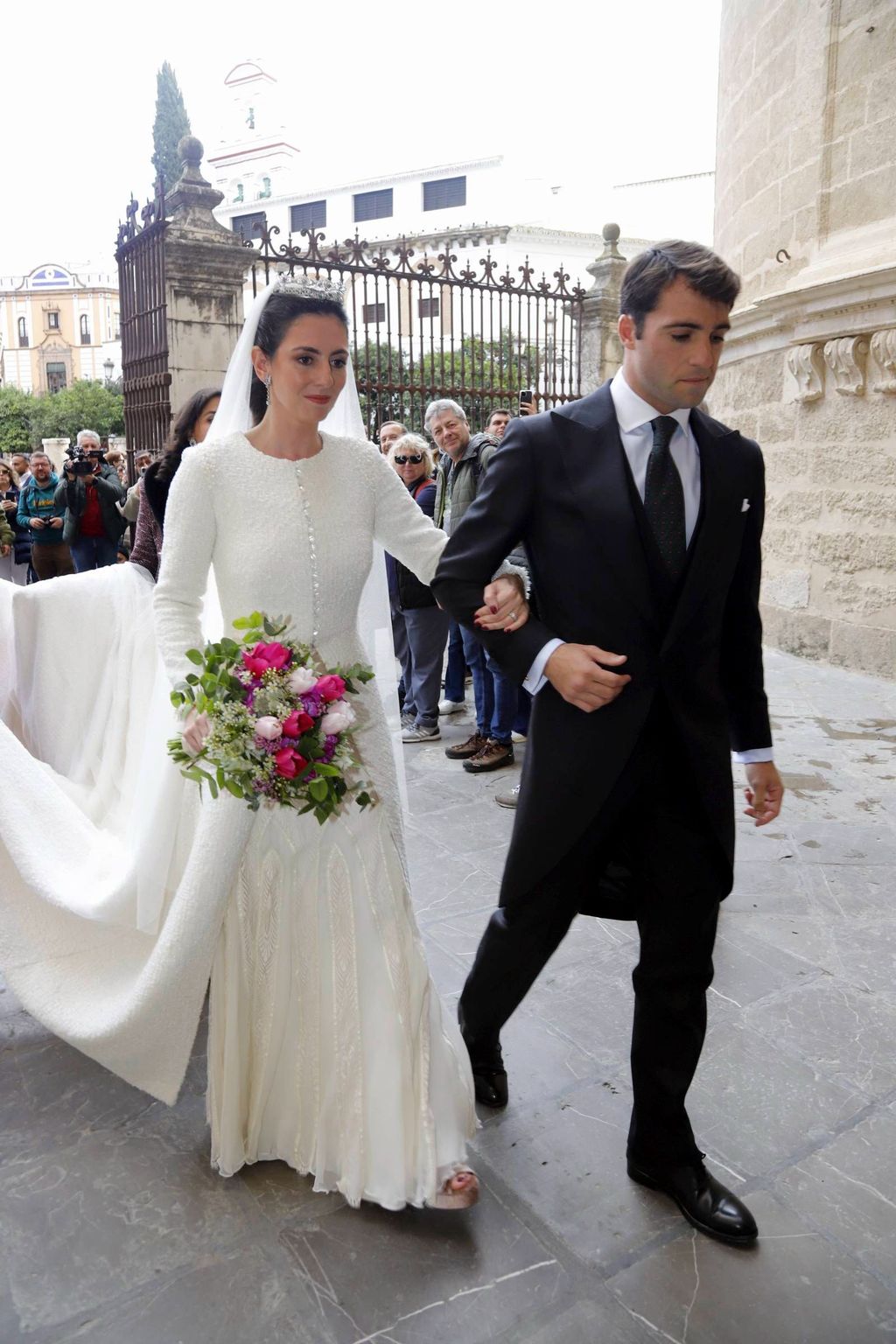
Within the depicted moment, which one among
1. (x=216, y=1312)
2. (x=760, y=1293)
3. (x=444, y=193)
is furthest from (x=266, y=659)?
(x=444, y=193)

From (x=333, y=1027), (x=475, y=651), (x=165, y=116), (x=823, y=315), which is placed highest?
(x=165, y=116)

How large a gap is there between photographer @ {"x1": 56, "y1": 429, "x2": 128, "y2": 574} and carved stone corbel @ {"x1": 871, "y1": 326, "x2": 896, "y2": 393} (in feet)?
22.7

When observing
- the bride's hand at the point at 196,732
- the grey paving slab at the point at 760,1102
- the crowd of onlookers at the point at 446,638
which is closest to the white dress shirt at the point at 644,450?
the bride's hand at the point at 196,732

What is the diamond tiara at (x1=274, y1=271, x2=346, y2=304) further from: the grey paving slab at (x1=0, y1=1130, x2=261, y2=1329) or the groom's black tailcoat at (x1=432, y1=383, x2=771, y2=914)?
the grey paving slab at (x1=0, y1=1130, x2=261, y2=1329)

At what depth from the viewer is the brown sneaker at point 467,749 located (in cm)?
612

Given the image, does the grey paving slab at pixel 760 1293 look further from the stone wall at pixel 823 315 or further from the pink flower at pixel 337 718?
the stone wall at pixel 823 315

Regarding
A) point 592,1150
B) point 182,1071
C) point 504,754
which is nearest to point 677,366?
point 592,1150

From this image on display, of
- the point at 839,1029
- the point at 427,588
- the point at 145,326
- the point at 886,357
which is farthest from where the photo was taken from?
the point at 145,326

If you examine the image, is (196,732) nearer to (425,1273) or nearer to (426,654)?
(425,1273)

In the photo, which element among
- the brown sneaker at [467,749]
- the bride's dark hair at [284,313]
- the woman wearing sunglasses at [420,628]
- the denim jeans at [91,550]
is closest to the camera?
the bride's dark hair at [284,313]

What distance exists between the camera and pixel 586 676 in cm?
197

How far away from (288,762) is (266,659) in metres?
0.22

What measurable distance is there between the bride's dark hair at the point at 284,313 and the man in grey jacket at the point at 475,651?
147 inches

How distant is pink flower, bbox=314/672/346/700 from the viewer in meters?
2.02
